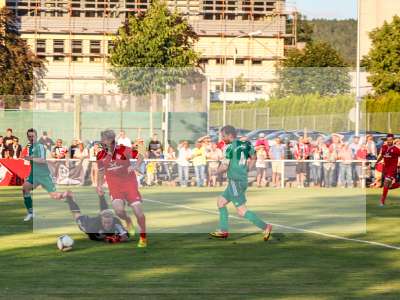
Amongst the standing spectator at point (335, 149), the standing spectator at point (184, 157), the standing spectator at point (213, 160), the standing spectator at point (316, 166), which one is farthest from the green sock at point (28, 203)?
the standing spectator at point (335, 149)

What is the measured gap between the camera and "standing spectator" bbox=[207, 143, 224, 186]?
25.4 m

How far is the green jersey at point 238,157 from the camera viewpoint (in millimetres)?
20781

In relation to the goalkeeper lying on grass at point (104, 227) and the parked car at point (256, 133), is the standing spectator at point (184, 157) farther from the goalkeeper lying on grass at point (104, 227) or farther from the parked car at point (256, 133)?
the goalkeeper lying on grass at point (104, 227)

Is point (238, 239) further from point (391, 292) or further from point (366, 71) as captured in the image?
point (366, 71)

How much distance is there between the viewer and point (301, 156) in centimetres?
2919

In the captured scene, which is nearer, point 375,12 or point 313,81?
point 313,81

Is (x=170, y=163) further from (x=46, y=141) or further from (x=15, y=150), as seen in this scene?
(x=15, y=150)

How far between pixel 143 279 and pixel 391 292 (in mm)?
3072

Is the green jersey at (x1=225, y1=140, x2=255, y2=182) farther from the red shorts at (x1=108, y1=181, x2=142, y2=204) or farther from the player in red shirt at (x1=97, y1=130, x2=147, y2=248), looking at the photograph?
the red shorts at (x1=108, y1=181, x2=142, y2=204)

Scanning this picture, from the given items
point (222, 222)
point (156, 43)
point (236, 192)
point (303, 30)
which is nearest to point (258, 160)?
point (222, 222)

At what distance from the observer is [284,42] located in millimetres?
114812

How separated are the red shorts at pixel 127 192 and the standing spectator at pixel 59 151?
217 inches

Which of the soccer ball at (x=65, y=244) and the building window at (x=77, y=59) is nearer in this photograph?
the soccer ball at (x=65, y=244)

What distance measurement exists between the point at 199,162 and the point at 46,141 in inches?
146
